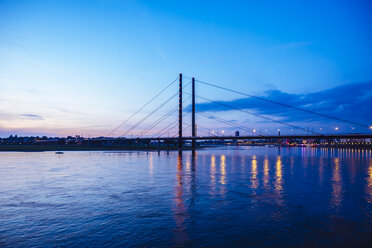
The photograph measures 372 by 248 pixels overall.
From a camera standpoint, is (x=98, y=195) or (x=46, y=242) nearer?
(x=46, y=242)

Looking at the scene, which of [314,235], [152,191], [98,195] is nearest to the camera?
[314,235]

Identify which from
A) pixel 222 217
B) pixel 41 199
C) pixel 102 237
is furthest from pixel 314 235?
pixel 41 199

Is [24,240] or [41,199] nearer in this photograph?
[24,240]

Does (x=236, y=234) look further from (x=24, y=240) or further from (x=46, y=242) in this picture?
(x=24, y=240)

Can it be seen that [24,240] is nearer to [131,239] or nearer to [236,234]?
[131,239]

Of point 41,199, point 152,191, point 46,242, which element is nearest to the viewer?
point 46,242

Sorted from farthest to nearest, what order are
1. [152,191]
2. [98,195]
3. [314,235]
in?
[152,191] → [98,195] → [314,235]

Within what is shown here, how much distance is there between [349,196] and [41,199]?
1769cm

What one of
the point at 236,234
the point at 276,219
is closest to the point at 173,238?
the point at 236,234

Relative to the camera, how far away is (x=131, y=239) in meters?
8.23

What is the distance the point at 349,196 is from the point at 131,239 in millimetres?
13464

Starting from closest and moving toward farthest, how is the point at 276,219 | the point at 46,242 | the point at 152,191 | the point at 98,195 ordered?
the point at 46,242
the point at 276,219
the point at 98,195
the point at 152,191

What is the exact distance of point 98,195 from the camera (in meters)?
15.2

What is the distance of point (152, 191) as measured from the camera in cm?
1648
